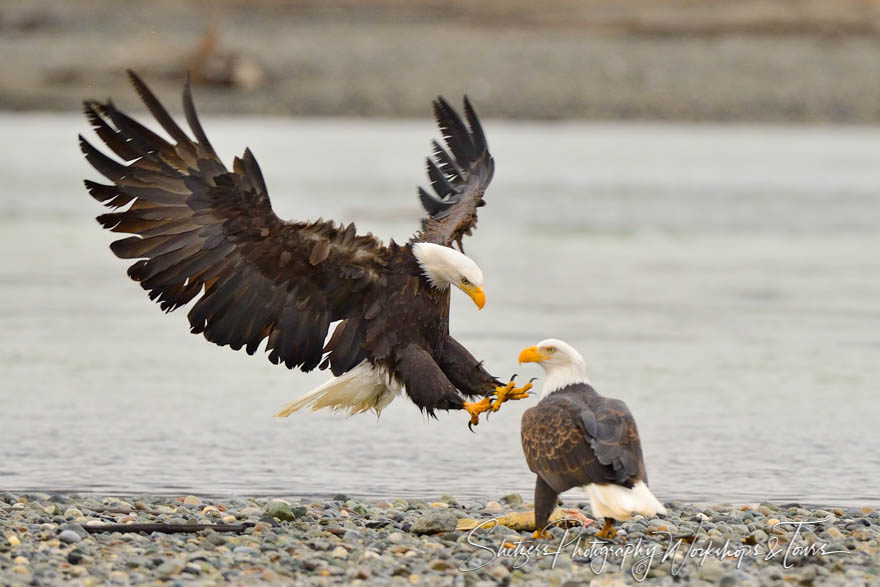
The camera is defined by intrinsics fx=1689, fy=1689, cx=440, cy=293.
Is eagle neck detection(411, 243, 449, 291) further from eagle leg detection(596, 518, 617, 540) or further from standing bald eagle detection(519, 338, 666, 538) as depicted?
eagle leg detection(596, 518, 617, 540)

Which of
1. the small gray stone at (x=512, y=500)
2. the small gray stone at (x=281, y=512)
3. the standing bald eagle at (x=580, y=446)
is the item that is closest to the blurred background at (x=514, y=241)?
the small gray stone at (x=512, y=500)

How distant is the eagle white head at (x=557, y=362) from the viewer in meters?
5.76

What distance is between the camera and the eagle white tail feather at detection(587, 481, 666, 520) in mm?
5180

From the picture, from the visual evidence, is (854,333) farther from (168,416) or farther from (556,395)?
(556,395)

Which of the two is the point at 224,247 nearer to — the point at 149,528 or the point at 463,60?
the point at 149,528

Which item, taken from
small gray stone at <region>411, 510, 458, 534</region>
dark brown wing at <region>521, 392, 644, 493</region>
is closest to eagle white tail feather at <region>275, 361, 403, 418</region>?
small gray stone at <region>411, 510, 458, 534</region>

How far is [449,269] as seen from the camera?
6.19 meters

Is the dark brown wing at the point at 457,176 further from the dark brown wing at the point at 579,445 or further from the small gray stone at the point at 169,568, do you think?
the small gray stone at the point at 169,568

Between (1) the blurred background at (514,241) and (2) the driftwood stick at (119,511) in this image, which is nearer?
(2) the driftwood stick at (119,511)

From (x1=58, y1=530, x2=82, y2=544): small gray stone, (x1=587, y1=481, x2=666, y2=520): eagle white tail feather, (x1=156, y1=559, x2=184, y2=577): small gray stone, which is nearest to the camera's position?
(x1=156, y1=559, x2=184, y2=577): small gray stone

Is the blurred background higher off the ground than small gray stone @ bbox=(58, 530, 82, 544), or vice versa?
the blurred background

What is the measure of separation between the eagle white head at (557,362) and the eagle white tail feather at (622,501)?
0.53m

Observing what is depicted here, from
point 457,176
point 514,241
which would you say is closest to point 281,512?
point 457,176

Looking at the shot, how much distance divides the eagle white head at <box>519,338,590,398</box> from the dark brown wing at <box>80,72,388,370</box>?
0.84 meters
